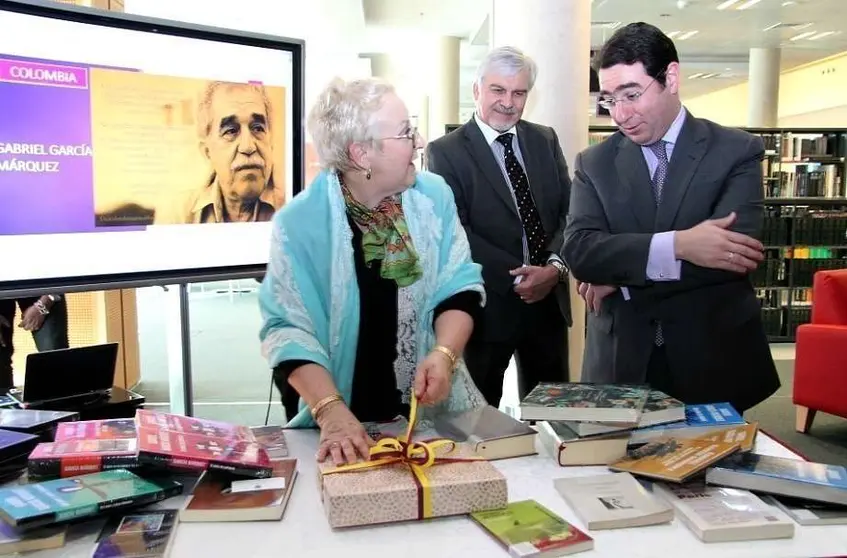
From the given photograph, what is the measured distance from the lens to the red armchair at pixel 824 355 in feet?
13.6

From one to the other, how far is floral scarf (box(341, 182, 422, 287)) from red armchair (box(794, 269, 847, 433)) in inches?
135

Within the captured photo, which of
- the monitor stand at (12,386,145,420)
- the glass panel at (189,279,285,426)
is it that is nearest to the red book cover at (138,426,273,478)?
the monitor stand at (12,386,145,420)

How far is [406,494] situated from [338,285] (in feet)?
1.97

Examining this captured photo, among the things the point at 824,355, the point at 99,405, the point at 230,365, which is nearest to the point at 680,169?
the point at 99,405

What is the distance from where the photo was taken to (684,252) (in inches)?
70.4

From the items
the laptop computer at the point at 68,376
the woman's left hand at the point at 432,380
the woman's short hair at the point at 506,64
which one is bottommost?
the laptop computer at the point at 68,376

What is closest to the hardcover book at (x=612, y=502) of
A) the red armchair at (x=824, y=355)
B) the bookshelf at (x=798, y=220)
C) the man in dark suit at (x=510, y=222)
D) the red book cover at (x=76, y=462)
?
the red book cover at (x=76, y=462)

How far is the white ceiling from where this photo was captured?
994cm

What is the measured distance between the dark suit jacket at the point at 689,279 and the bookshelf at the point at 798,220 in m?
5.46

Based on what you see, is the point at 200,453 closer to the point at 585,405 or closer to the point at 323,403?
the point at 323,403

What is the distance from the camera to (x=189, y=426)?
138 centimetres

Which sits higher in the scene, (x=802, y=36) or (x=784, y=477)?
(x=802, y=36)

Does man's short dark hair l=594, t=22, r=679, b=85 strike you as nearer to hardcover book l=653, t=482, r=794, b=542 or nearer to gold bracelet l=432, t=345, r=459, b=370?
gold bracelet l=432, t=345, r=459, b=370

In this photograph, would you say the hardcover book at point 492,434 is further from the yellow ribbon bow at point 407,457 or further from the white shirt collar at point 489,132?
the white shirt collar at point 489,132
